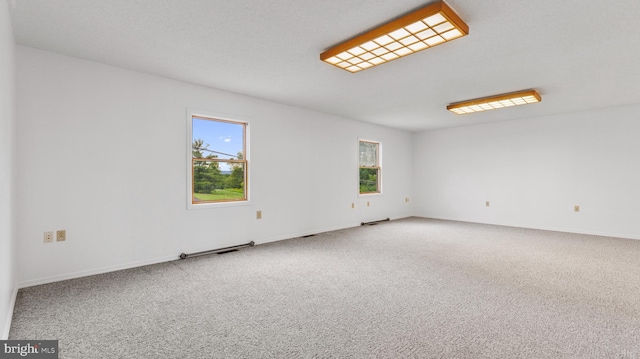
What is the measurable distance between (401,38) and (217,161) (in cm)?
309

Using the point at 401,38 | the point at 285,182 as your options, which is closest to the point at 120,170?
the point at 285,182

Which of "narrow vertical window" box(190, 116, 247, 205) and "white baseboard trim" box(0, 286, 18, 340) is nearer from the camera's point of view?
"white baseboard trim" box(0, 286, 18, 340)

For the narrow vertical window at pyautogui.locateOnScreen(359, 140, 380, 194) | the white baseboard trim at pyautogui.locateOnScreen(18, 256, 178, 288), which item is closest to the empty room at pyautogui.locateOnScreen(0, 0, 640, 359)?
the white baseboard trim at pyautogui.locateOnScreen(18, 256, 178, 288)

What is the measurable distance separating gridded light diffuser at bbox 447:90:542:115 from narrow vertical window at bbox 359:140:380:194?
7.64ft

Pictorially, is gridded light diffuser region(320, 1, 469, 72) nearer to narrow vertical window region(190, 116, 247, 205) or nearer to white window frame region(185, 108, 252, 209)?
white window frame region(185, 108, 252, 209)

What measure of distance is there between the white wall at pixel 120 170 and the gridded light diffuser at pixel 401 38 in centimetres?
218

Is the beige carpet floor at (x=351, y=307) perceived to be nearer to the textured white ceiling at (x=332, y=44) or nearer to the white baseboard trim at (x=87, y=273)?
the white baseboard trim at (x=87, y=273)

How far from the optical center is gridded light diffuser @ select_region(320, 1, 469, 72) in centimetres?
224

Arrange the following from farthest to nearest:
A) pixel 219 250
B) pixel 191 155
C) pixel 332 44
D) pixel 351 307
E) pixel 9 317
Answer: pixel 219 250 < pixel 191 155 < pixel 332 44 < pixel 351 307 < pixel 9 317

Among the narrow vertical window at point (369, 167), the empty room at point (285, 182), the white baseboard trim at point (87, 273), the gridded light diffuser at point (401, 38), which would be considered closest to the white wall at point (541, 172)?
the empty room at point (285, 182)

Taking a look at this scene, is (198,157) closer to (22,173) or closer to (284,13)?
(22,173)

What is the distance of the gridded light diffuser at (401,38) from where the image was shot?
2242 millimetres

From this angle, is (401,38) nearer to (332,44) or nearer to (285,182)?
(332,44)

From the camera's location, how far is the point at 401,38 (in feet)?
8.57
